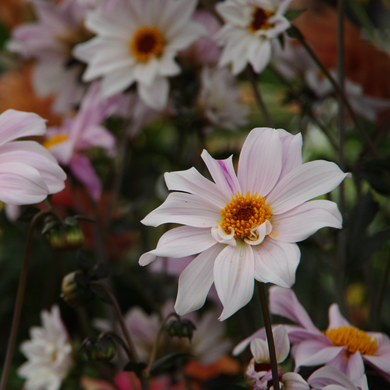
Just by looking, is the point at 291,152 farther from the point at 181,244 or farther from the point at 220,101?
the point at 220,101

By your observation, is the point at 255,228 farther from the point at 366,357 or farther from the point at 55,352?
the point at 55,352

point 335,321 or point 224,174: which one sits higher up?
point 224,174

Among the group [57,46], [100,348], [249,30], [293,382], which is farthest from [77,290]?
[57,46]

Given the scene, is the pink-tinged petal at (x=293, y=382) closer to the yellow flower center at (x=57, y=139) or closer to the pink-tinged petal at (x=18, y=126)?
the pink-tinged petal at (x=18, y=126)

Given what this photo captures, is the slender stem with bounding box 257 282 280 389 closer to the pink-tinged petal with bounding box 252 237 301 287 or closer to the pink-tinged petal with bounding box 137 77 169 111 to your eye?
the pink-tinged petal with bounding box 252 237 301 287

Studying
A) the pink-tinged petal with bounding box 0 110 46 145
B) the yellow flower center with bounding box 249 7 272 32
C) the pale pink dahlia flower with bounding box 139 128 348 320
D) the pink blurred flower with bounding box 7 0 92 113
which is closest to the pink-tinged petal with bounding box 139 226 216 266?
the pale pink dahlia flower with bounding box 139 128 348 320

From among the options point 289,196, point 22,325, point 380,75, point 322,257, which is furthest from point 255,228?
point 22,325
